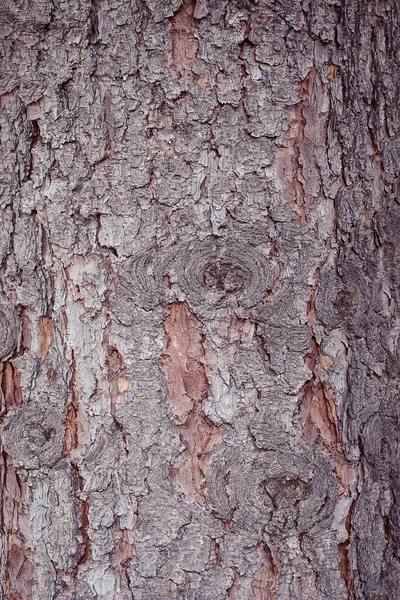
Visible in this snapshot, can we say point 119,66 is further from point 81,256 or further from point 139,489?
point 139,489

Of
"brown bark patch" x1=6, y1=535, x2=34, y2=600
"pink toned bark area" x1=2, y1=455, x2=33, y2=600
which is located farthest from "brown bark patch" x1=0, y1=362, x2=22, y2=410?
"brown bark patch" x1=6, y1=535, x2=34, y2=600

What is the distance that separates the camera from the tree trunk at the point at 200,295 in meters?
1.00

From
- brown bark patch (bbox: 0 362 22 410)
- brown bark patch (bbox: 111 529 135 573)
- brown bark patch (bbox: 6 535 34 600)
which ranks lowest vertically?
brown bark patch (bbox: 6 535 34 600)

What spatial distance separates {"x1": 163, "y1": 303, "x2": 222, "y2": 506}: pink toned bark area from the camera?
3.36 ft

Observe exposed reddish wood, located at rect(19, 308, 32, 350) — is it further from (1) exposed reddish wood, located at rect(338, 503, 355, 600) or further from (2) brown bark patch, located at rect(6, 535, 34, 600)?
(1) exposed reddish wood, located at rect(338, 503, 355, 600)

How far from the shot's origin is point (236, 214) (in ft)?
3.30

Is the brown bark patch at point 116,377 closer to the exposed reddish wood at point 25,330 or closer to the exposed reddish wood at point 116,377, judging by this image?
the exposed reddish wood at point 116,377

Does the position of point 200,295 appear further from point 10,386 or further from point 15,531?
point 15,531

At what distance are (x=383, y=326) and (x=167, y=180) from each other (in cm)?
48

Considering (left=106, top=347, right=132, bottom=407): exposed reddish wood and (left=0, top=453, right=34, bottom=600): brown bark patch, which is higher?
(left=106, top=347, right=132, bottom=407): exposed reddish wood

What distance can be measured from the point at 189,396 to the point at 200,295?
0.61ft

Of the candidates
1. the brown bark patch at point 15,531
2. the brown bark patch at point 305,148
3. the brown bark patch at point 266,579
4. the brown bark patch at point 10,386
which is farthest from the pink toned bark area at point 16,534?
the brown bark patch at point 305,148

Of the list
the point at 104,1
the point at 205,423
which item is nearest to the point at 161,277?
the point at 205,423

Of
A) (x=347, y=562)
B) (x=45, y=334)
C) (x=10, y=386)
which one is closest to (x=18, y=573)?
(x=10, y=386)
